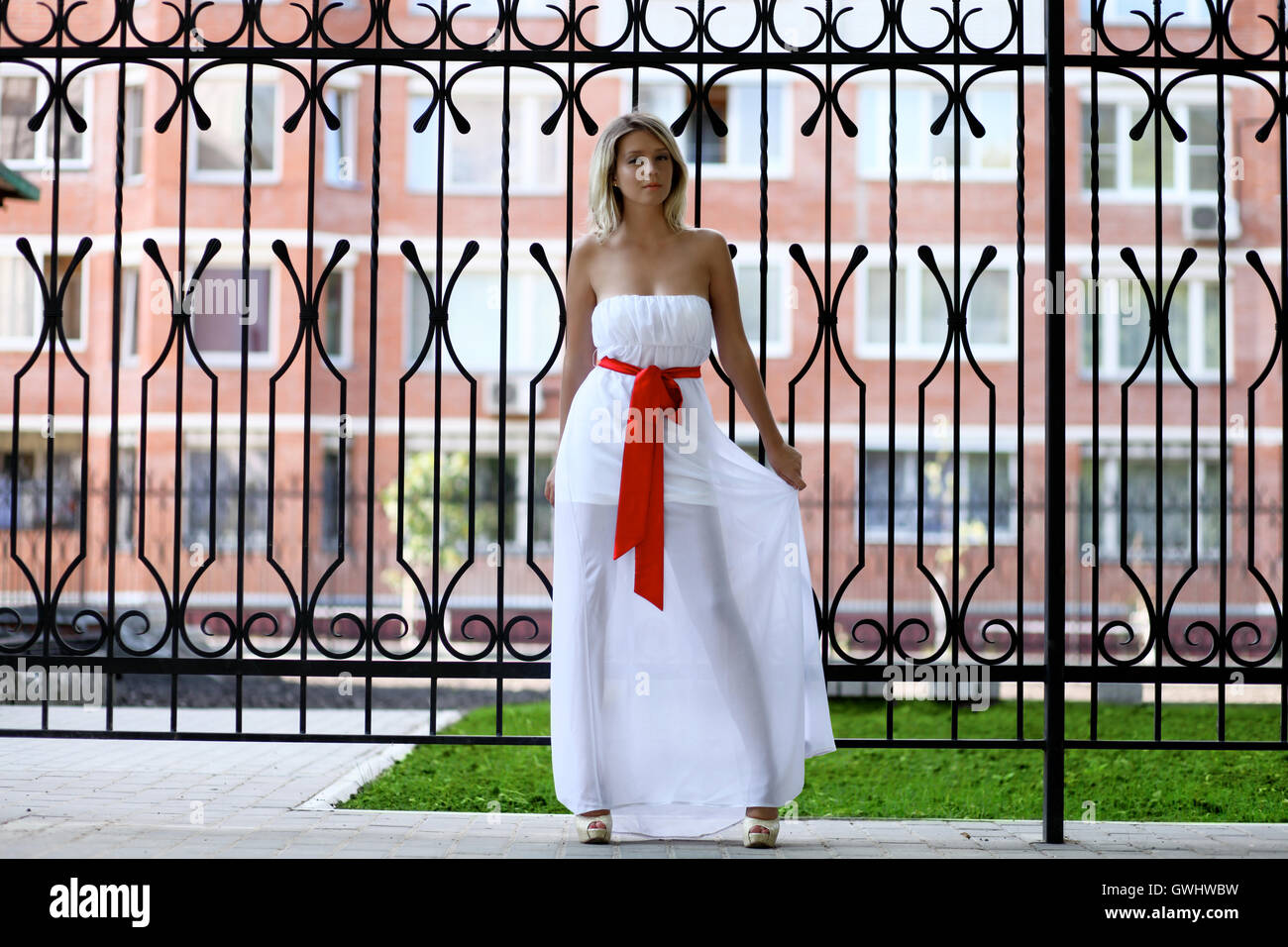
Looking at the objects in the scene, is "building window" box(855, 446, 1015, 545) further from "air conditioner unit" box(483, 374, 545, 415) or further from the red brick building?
"air conditioner unit" box(483, 374, 545, 415)

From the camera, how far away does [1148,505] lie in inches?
785

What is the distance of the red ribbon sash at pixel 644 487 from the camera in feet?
12.6

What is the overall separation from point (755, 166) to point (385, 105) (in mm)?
5881

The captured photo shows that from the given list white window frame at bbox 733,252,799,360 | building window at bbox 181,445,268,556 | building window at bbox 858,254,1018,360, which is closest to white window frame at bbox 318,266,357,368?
building window at bbox 181,445,268,556

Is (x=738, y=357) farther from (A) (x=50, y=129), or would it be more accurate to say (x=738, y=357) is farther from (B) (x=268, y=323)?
(A) (x=50, y=129)

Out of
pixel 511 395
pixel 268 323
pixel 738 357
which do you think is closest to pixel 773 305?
pixel 511 395

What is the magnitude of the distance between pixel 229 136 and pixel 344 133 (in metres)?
1.81

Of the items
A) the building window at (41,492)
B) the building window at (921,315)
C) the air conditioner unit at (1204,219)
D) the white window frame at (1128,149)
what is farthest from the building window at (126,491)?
the air conditioner unit at (1204,219)

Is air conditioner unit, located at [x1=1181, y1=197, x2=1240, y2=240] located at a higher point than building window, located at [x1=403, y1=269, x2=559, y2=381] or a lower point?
higher

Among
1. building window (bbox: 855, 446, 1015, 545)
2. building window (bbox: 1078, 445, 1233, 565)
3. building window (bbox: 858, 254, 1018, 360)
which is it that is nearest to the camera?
building window (bbox: 1078, 445, 1233, 565)

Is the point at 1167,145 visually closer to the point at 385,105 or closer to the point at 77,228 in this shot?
the point at 385,105

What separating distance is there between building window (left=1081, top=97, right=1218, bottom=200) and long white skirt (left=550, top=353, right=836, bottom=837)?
19212 mm

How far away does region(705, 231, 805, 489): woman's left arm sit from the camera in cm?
396

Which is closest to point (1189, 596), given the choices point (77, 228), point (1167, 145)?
point (1167, 145)
